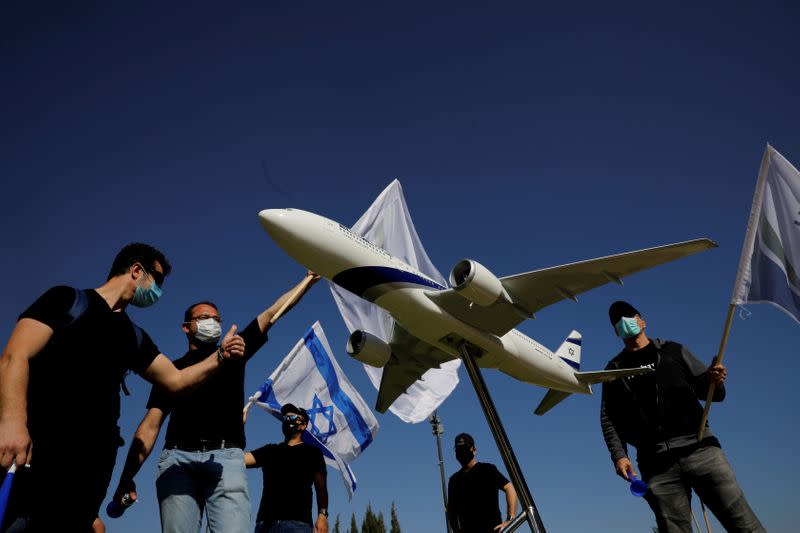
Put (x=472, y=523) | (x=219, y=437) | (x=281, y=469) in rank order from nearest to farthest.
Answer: (x=219, y=437), (x=281, y=469), (x=472, y=523)

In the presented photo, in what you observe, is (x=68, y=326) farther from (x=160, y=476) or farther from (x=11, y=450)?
(x=160, y=476)

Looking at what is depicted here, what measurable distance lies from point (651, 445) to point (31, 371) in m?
6.86

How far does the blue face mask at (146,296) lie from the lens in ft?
14.2

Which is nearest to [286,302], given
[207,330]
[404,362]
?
[207,330]

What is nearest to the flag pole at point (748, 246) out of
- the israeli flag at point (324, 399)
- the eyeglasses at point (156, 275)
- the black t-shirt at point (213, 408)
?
the black t-shirt at point (213, 408)

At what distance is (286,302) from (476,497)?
17.5 feet

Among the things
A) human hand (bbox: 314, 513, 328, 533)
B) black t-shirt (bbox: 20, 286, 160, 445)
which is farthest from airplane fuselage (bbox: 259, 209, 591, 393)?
black t-shirt (bbox: 20, 286, 160, 445)

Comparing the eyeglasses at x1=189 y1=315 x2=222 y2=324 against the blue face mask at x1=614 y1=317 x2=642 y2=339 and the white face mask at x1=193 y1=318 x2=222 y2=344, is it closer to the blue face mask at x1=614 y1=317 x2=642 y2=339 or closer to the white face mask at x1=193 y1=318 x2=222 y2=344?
the white face mask at x1=193 y1=318 x2=222 y2=344

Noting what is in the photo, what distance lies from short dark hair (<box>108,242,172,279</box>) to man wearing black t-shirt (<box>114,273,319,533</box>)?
100 cm

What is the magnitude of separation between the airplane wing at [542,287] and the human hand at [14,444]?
23.3ft

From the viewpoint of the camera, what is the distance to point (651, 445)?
22.5 ft

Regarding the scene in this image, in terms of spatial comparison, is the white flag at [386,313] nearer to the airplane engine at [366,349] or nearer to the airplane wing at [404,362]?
the airplane wing at [404,362]

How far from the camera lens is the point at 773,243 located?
26.8ft

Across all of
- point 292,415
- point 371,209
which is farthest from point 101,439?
point 371,209
